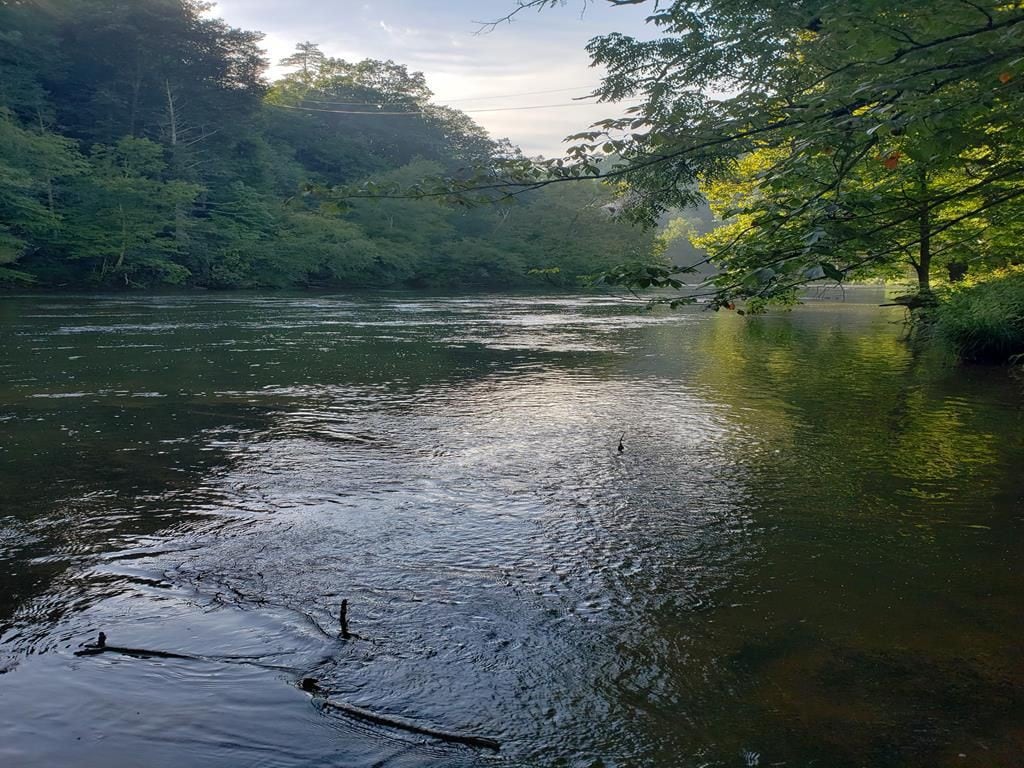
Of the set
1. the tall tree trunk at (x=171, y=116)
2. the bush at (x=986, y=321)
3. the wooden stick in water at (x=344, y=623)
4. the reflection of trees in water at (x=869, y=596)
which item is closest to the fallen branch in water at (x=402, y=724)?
the wooden stick in water at (x=344, y=623)

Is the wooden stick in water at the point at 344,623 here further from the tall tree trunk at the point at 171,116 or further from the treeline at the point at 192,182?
the tall tree trunk at the point at 171,116

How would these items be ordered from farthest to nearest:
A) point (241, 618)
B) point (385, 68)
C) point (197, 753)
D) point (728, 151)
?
point (385, 68)
point (728, 151)
point (241, 618)
point (197, 753)

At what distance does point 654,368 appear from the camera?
12891mm

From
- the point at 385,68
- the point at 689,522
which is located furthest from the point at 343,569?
the point at 385,68

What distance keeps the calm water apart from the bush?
316 cm

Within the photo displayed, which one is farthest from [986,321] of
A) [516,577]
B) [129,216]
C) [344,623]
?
[129,216]

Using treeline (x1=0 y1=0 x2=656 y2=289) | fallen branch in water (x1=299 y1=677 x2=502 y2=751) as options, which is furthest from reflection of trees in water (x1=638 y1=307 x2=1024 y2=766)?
treeline (x1=0 y1=0 x2=656 y2=289)

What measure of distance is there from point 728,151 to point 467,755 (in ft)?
15.9

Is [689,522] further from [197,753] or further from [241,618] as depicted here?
[197,753]

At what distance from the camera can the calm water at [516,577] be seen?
9.27 feet

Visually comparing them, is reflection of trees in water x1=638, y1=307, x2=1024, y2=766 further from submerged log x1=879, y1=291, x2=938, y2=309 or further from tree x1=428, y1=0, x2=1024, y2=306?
submerged log x1=879, y1=291, x2=938, y2=309

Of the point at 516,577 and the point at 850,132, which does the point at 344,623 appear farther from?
the point at 850,132

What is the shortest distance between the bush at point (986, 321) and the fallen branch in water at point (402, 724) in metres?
11.8

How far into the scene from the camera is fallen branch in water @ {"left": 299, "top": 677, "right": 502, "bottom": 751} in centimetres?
274
